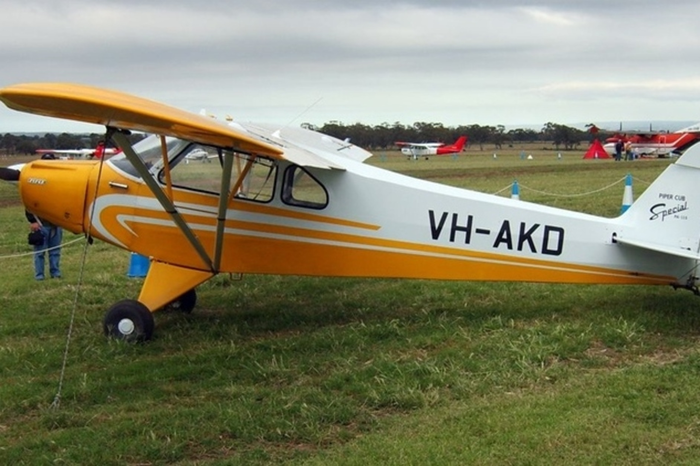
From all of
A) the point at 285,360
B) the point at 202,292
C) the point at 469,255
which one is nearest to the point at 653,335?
the point at 469,255

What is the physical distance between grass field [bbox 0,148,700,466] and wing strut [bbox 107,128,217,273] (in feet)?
2.92

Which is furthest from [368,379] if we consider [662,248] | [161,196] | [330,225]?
[662,248]

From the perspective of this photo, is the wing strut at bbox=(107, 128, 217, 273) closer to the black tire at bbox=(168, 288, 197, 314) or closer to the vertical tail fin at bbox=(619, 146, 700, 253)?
the black tire at bbox=(168, 288, 197, 314)

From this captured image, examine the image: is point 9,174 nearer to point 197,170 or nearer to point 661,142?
point 197,170

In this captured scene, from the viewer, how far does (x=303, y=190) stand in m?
7.23

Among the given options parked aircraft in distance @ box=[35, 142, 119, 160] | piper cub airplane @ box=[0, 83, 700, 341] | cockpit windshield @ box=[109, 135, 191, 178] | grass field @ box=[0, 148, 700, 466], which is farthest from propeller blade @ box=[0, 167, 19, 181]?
grass field @ box=[0, 148, 700, 466]

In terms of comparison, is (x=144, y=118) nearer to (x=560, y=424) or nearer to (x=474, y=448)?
(x=474, y=448)

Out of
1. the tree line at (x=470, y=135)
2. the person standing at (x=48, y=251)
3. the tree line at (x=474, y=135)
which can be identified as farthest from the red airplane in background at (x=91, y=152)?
the tree line at (x=474, y=135)

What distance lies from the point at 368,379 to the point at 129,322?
2.61 meters

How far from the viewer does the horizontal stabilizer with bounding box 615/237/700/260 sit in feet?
21.7

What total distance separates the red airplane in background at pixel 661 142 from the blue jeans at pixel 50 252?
50.3 meters

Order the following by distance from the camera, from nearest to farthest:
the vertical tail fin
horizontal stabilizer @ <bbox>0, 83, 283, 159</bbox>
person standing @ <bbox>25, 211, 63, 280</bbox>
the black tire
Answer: horizontal stabilizer @ <bbox>0, 83, 283, 159</bbox> → the vertical tail fin → the black tire → person standing @ <bbox>25, 211, 63, 280</bbox>

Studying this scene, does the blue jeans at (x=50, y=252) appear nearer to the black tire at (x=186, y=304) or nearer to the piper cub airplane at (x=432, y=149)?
the black tire at (x=186, y=304)

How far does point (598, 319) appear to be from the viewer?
6.95 m
